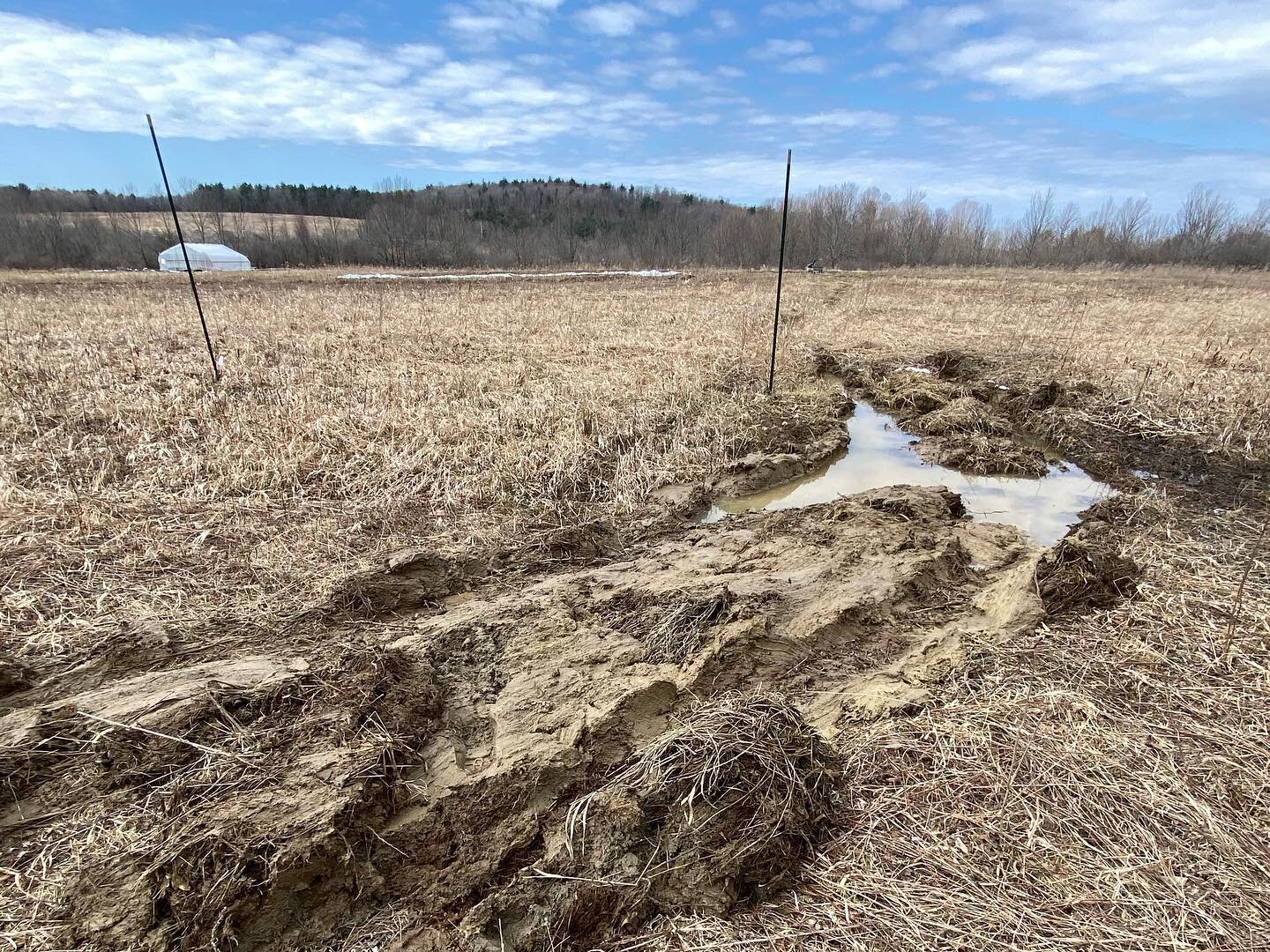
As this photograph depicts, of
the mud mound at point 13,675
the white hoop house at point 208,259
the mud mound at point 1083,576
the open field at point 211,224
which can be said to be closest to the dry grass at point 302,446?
the mud mound at point 13,675

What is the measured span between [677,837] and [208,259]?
174 feet

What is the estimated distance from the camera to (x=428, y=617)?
4.13m

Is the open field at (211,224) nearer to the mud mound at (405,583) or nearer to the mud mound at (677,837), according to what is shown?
the mud mound at (405,583)

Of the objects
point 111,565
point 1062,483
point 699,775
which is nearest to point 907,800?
point 699,775

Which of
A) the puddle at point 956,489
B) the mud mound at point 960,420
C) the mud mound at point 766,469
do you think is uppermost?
the mud mound at point 960,420

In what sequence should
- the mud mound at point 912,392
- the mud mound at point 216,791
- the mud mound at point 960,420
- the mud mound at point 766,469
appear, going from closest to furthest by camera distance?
the mud mound at point 216,791, the mud mound at point 766,469, the mud mound at point 960,420, the mud mound at point 912,392

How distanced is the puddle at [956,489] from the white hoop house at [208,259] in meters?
47.6

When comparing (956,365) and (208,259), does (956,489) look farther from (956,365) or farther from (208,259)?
(208,259)

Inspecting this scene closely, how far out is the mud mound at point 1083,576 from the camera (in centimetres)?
407

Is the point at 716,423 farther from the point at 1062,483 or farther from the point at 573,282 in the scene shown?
the point at 573,282

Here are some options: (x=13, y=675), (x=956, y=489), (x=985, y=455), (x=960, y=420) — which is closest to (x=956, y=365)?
(x=960, y=420)

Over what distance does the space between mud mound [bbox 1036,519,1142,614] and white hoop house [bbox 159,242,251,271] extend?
50.4 meters

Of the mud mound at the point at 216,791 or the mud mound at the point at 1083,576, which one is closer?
the mud mound at the point at 216,791

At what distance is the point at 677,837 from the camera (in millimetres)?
2332
